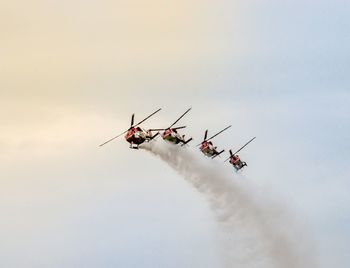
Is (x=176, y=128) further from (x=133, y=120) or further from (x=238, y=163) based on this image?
(x=238, y=163)

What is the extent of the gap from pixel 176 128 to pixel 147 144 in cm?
845

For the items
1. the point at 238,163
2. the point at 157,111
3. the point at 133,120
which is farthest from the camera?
the point at 238,163

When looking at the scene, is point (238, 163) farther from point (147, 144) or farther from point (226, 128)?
point (147, 144)

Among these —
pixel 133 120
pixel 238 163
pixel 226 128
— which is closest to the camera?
pixel 133 120

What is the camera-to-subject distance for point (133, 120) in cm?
13738

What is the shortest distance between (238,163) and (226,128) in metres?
11.9

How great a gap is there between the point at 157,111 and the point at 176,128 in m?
16.7

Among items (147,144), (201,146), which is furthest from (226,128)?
(147,144)

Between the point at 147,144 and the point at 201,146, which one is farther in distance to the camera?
the point at 201,146

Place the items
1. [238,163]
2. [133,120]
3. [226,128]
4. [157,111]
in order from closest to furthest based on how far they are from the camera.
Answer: [157,111], [133,120], [226,128], [238,163]

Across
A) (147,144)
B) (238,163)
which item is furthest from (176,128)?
(238,163)

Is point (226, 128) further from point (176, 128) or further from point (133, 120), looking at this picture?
point (133, 120)

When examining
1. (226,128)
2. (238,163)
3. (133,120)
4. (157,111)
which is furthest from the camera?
(238,163)

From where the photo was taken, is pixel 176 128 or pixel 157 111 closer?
pixel 157 111
